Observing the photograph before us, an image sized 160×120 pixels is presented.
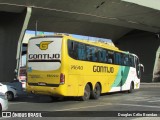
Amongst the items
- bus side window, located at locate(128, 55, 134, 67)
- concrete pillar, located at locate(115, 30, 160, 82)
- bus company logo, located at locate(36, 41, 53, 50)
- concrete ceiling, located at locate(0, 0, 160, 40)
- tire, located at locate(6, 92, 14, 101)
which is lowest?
tire, located at locate(6, 92, 14, 101)

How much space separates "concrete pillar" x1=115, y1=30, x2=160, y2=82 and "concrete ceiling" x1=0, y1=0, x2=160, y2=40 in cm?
451

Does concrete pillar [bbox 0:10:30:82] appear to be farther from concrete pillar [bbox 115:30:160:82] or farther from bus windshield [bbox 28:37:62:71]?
concrete pillar [bbox 115:30:160:82]

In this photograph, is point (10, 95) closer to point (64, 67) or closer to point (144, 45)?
point (64, 67)

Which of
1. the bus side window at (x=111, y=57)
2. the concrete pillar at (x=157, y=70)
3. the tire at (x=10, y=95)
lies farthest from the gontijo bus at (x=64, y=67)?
the concrete pillar at (x=157, y=70)

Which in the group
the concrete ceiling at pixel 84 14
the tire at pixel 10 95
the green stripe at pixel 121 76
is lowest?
the tire at pixel 10 95

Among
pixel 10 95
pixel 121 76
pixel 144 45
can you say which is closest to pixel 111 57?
pixel 121 76

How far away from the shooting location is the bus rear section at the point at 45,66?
19.2 metres

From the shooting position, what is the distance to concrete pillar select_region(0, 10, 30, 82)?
122ft

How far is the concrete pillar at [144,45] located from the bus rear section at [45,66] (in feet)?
119

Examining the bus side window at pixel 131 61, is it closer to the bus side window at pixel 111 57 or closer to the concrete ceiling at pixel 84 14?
the bus side window at pixel 111 57

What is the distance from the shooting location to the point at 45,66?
19578 millimetres

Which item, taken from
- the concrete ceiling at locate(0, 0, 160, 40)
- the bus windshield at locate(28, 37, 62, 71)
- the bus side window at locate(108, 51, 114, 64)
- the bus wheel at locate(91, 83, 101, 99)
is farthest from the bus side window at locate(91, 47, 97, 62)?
the concrete ceiling at locate(0, 0, 160, 40)

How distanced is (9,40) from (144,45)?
23.6 metres

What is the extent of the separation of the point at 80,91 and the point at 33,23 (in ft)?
72.0
